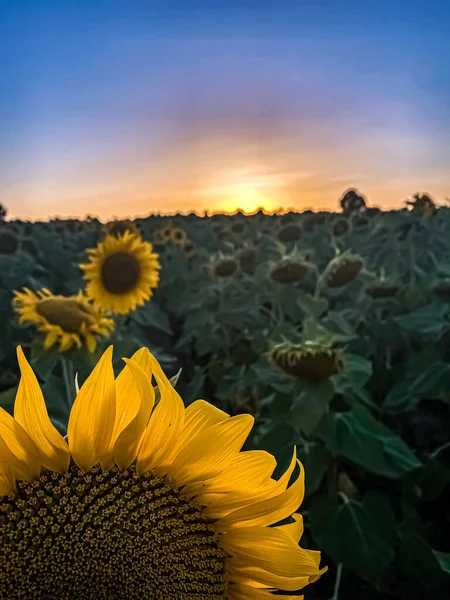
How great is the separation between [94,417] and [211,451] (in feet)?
0.48

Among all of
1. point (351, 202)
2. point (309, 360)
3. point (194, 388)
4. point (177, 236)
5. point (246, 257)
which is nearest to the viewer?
point (309, 360)

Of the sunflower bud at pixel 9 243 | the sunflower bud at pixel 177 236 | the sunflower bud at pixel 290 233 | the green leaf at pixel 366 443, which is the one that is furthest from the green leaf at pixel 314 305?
the sunflower bud at pixel 177 236

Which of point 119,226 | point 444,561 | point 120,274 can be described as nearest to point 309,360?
point 444,561

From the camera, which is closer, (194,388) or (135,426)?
(135,426)

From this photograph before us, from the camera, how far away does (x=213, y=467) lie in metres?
0.85

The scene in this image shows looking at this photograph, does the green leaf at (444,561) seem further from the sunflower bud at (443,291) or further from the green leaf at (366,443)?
the sunflower bud at (443,291)

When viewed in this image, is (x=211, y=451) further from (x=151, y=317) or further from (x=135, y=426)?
(x=151, y=317)

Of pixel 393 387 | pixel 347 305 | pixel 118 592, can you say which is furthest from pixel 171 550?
pixel 347 305

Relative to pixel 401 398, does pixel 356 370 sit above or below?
above

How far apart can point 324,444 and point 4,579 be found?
5.88ft

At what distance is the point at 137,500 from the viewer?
833 mm

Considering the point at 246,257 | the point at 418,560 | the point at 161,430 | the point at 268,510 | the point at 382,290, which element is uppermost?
the point at 246,257

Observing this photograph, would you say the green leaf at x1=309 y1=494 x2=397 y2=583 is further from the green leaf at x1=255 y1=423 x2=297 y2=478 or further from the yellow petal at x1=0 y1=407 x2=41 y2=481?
the yellow petal at x1=0 y1=407 x2=41 y2=481

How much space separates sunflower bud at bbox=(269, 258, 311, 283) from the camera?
428 centimetres
